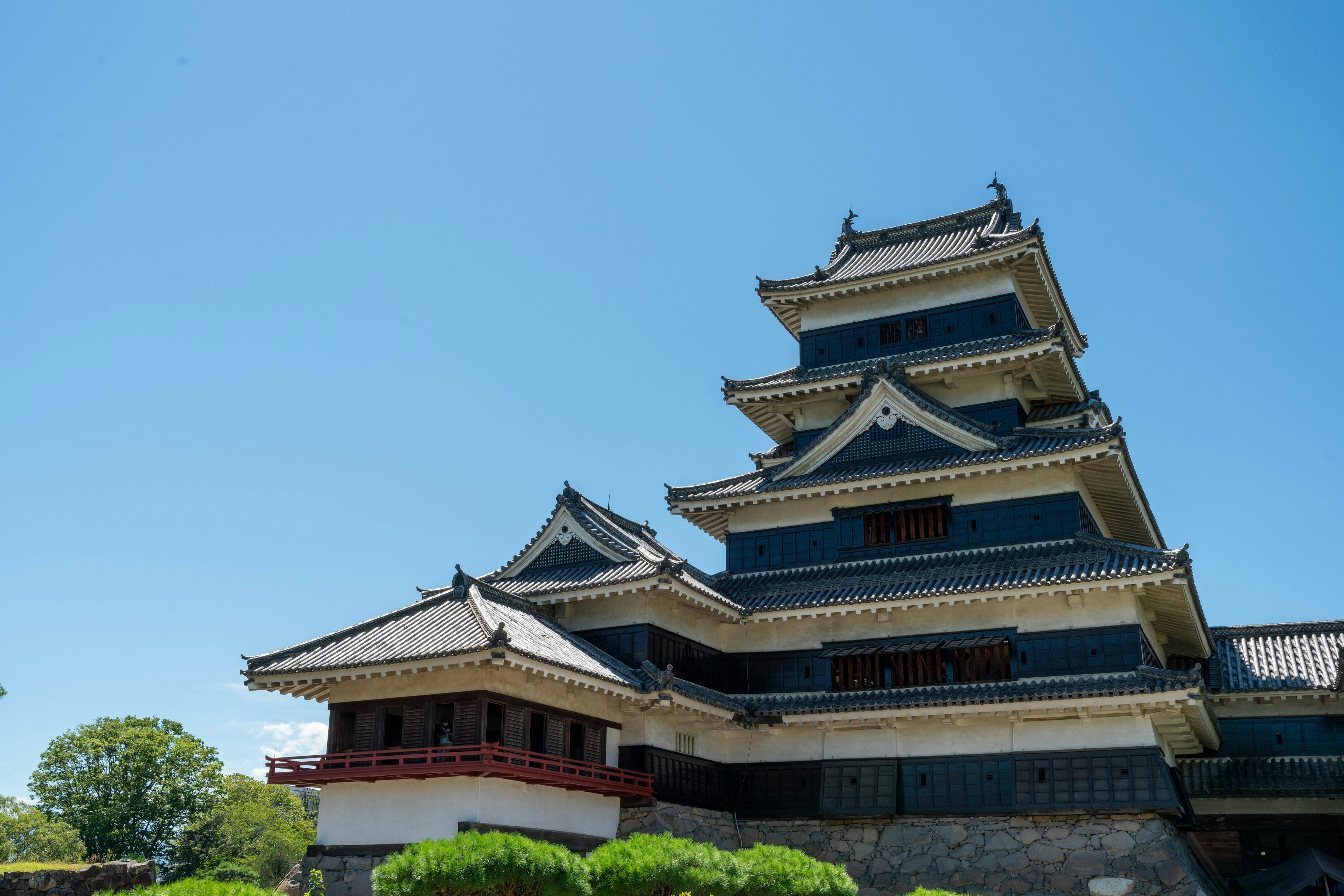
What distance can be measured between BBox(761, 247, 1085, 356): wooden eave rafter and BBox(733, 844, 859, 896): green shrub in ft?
61.2

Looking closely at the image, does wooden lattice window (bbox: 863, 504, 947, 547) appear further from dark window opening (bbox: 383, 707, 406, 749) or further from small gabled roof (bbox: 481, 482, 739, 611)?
dark window opening (bbox: 383, 707, 406, 749)

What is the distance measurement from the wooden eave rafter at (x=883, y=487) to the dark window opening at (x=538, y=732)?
10282 mm

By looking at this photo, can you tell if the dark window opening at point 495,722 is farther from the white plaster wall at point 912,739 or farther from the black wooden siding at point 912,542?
the black wooden siding at point 912,542

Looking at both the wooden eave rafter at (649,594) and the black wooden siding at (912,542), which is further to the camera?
the black wooden siding at (912,542)

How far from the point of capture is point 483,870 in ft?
53.0

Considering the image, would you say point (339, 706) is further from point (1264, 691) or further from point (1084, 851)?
point (1264, 691)

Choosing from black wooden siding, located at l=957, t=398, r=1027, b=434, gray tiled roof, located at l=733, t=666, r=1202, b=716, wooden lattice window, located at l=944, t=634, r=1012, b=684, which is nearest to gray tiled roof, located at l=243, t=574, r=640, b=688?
gray tiled roof, located at l=733, t=666, r=1202, b=716

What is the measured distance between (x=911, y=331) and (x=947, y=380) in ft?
8.06

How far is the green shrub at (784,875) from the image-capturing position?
62.0 feet

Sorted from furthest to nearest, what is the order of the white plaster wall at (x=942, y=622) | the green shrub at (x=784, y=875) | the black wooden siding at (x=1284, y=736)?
the black wooden siding at (x=1284, y=736) < the white plaster wall at (x=942, y=622) < the green shrub at (x=784, y=875)

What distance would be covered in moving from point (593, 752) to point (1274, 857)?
19633 millimetres

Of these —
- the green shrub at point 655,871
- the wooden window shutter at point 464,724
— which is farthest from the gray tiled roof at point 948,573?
the green shrub at point 655,871

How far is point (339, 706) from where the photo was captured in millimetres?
25531

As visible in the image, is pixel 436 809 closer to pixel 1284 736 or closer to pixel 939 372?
pixel 939 372
